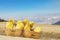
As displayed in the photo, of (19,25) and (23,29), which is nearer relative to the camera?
(19,25)

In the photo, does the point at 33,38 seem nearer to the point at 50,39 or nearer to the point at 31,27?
the point at 31,27

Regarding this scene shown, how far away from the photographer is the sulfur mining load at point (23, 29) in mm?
5379

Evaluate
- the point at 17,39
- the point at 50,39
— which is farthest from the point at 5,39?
the point at 50,39

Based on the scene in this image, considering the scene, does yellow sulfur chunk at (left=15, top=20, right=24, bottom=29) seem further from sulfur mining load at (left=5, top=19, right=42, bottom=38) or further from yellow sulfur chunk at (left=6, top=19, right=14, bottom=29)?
yellow sulfur chunk at (left=6, top=19, right=14, bottom=29)

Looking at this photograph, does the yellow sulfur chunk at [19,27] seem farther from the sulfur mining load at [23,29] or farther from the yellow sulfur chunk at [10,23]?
the yellow sulfur chunk at [10,23]

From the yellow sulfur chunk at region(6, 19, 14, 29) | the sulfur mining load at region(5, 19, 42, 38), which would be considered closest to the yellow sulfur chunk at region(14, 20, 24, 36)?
the sulfur mining load at region(5, 19, 42, 38)

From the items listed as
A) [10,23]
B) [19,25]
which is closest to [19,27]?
[19,25]

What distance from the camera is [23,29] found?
5.54 m

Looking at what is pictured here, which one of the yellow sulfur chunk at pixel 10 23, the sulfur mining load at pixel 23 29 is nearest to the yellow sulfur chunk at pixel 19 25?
the sulfur mining load at pixel 23 29

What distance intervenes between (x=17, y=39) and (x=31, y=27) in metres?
0.52

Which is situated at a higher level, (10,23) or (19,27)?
(10,23)

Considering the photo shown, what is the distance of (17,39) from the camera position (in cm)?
528

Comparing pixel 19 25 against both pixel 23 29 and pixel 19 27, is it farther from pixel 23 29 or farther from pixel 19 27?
pixel 23 29

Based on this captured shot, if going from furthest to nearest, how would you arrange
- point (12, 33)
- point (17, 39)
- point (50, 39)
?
point (12, 33) < point (17, 39) < point (50, 39)
